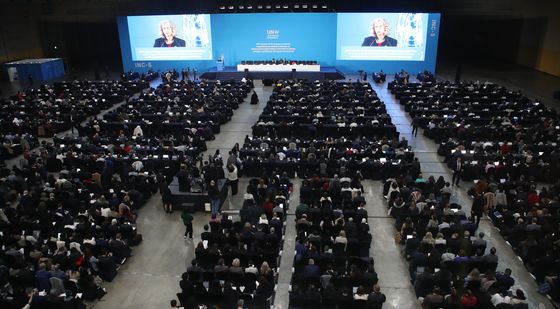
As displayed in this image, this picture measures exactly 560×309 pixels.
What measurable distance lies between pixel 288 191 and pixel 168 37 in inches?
1054

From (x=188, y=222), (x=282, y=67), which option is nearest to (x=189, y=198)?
(x=188, y=222)

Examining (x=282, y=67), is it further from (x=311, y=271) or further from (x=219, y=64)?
(x=311, y=271)

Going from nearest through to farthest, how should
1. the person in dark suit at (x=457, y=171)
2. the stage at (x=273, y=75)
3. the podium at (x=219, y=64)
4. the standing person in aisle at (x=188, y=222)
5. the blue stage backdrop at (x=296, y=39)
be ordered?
the standing person in aisle at (x=188, y=222) → the person in dark suit at (x=457, y=171) → the stage at (x=273, y=75) → the blue stage backdrop at (x=296, y=39) → the podium at (x=219, y=64)

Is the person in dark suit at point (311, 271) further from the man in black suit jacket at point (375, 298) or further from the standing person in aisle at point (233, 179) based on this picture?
the standing person in aisle at point (233, 179)

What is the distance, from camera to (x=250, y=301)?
930 centimetres

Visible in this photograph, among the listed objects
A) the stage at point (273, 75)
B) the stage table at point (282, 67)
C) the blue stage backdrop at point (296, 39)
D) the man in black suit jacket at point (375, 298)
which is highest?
the blue stage backdrop at point (296, 39)

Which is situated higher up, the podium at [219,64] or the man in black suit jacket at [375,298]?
the podium at [219,64]

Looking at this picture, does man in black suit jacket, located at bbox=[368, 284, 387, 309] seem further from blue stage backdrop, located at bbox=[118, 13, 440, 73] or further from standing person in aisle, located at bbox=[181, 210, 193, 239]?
blue stage backdrop, located at bbox=[118, 13, 440, 73]

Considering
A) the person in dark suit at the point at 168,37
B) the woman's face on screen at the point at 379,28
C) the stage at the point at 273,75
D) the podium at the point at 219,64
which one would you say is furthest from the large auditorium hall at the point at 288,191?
the person in dark suit at the point at 168,37

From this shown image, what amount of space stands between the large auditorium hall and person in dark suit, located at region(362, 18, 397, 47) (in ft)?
1.98

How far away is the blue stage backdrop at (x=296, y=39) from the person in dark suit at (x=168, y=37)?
0.28 ft

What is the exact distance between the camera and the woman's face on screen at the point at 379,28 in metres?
34.8

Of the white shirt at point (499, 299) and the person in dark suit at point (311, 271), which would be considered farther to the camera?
the person in dark suit at point (311, 271)

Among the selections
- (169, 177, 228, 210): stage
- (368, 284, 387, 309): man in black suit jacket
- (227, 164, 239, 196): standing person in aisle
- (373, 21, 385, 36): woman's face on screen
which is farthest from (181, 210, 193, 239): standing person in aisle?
(373, 21, 385, 36): woman's face on screen
